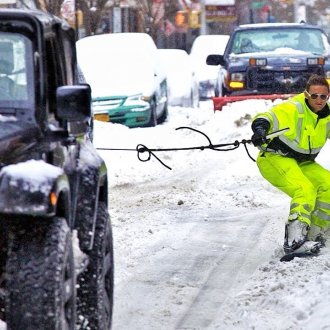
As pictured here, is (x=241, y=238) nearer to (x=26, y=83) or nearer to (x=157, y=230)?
(x=157, y=230)

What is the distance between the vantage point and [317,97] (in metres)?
9.69

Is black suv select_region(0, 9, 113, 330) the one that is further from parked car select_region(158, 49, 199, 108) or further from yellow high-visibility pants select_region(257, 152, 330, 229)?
parked car select_region(158, 49, 199, 108)

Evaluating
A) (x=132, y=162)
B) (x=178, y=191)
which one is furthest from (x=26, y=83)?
(x=132, y=162)

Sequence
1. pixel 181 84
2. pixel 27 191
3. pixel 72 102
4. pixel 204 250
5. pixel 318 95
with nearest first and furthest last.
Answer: pixel 27 191
pixel 72 102
pixel 318 95
pixel 204 250
pixel 181 84

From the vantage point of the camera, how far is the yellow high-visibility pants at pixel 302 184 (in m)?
9.62

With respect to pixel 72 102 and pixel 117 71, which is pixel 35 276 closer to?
pixel 72 102

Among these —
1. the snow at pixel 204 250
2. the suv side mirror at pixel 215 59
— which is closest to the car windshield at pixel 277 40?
the suv side mirror at pixel 215 59

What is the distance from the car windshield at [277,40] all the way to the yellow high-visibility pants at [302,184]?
10524 millimetres

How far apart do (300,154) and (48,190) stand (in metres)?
5.06

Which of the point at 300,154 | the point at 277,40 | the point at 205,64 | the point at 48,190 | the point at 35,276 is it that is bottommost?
the point at 205,64

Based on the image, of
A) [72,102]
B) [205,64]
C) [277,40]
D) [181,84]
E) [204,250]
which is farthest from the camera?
[205,64]

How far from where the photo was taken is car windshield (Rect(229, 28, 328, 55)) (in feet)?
67.4

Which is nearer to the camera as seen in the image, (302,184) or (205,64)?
(302,184)

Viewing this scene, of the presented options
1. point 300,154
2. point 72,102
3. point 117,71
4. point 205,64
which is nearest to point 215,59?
point 117,71
